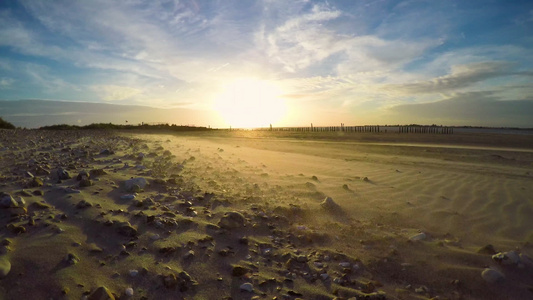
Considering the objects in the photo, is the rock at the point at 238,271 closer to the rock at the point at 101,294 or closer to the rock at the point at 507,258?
the rock at the point at 101,294

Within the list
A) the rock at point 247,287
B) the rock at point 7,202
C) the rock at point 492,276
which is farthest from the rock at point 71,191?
the rock at point 492,276

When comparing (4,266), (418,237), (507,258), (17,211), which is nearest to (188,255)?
(4,266)

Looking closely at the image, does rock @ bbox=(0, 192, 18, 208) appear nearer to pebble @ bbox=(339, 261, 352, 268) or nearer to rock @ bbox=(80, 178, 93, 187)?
rock @ bbox=(80, 178, 93, 187)

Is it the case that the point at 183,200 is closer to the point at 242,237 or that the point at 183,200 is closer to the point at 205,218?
the point at 205,218

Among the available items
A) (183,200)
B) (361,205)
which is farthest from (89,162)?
(361,205)

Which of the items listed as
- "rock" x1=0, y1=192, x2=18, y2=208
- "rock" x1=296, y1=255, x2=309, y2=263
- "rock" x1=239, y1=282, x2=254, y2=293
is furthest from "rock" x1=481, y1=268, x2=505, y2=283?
"rock" x1=0, y1=192, x2=18, y2=208

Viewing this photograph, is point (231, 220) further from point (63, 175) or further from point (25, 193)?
point (63, 175)
